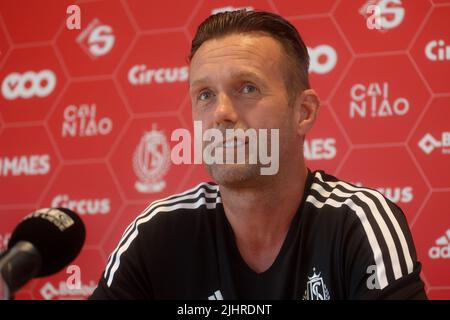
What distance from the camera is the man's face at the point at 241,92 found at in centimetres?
121

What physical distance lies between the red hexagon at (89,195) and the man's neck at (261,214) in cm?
92

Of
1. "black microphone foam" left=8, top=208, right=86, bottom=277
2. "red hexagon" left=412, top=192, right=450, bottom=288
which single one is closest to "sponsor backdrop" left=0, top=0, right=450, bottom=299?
"red hexagon" left=412, top=192, right=450, bottom=288

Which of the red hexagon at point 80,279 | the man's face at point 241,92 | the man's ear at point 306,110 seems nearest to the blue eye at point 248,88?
the man's face at point 241,92

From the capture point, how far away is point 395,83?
76.3 inches

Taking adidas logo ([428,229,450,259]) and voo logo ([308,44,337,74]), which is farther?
voo logo ([308,44,337,74])

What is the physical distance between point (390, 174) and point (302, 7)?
0.67m

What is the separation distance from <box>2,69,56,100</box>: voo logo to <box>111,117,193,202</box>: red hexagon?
1.27ft

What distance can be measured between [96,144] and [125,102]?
0.19 meters

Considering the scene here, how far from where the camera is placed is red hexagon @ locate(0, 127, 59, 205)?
7.22ft

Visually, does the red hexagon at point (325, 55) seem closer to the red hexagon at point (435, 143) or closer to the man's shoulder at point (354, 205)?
the red hexagon at point (435, 143)

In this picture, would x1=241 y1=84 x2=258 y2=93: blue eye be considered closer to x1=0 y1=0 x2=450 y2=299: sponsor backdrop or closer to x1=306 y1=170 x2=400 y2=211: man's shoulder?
x1=306 y1=170 x2=400 y2=211: man's shoulder

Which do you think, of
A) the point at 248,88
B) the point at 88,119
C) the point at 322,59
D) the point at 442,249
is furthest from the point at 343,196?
the point at 88,119

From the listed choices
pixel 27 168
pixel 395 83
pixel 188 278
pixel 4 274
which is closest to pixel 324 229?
pixel 188 278
